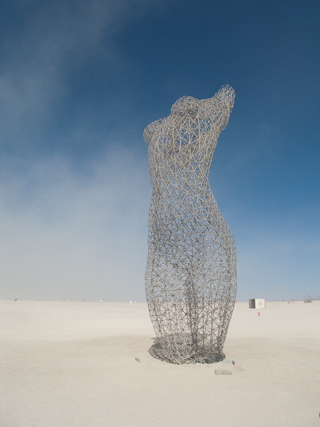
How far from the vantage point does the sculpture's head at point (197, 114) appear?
8.95 metres

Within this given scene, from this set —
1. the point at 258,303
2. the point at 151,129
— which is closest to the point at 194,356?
the point at 151,129

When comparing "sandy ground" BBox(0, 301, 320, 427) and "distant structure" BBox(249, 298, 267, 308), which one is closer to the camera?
"sandy ground" BBox(0, 301, 320, 427)

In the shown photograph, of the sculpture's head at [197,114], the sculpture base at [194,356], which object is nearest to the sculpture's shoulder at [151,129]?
the sculpture's head at [197,114]

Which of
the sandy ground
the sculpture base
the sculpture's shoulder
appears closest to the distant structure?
the sandy ground

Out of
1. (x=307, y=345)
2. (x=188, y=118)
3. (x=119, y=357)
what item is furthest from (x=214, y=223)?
(x=307, y=345)

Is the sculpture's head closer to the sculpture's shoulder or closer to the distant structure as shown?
the sculpture's shoulder

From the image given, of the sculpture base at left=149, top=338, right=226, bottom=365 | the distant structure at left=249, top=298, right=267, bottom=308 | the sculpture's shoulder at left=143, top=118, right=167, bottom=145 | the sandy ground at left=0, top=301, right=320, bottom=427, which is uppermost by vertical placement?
the sculpture's shoulder at left=143, top=118, right=167, bottom=145

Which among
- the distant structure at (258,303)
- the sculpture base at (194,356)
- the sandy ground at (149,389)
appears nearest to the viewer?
the sandy ground at (149,389)

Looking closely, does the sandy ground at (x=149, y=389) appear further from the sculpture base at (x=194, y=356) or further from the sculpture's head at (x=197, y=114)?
the sculpture's head at (x=197, y=114)

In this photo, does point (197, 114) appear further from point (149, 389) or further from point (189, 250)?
point (149, 389)

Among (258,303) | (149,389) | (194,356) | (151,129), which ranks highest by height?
(151,129)

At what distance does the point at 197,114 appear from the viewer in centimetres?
898

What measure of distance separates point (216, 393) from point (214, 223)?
379 centimetres

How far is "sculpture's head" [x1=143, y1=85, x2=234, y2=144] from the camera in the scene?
Result: 8945 mm
